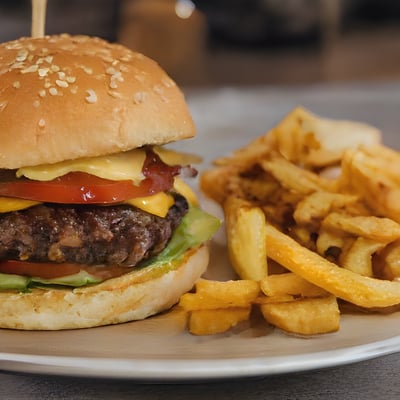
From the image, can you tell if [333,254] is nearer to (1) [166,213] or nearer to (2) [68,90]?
(1) [166,213]

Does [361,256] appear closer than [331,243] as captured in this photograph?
Yes

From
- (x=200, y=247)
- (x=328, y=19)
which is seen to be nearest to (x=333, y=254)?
(x=200, y=247)

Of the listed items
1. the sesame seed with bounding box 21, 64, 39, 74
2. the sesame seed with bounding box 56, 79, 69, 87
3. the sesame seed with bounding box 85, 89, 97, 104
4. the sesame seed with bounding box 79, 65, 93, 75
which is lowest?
the sesame seed with bounding box 85, 89, 97, 104

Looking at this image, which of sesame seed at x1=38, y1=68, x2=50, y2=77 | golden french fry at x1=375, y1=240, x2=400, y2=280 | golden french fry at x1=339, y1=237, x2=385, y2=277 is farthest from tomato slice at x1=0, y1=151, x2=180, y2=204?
golden french fry at x1=375, y1=240, x2=400, y2=280

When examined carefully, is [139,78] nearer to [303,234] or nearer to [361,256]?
[303,234]

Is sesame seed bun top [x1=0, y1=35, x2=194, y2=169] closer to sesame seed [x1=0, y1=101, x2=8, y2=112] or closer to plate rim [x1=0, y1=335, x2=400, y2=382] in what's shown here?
sesame seed [x1=0, y1=101, x2=8, y2=112]

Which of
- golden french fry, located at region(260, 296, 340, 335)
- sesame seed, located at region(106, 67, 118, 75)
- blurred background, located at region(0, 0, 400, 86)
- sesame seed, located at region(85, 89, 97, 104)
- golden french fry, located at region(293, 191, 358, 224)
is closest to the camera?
golden french fry, located at region(260, 296, 340, 335)

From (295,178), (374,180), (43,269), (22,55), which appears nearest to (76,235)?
(43,269)
